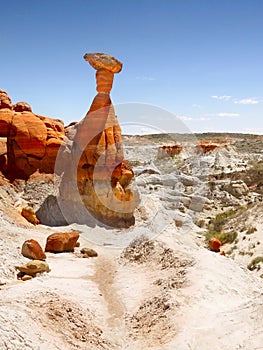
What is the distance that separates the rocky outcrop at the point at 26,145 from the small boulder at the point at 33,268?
760 centimetres

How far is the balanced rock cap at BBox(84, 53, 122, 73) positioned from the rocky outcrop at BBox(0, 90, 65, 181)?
386 centimetres

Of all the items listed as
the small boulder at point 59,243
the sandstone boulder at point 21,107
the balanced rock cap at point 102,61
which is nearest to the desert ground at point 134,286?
the small boulder at point 59,243

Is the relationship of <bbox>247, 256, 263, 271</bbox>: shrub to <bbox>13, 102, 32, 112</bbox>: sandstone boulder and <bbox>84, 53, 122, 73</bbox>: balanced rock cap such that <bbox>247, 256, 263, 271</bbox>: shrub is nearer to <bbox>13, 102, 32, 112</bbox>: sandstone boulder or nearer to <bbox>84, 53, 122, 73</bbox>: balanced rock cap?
<bbox>84, 53, 122, 73</bbox>: balanced rock cap

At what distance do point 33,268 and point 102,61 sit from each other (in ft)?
34.4

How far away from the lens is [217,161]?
36.2m

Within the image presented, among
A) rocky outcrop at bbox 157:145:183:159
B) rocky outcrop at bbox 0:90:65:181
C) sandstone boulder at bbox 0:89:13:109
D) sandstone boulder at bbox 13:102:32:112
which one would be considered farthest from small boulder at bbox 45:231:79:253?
rocky outcrop at bbox 157:145:183:159

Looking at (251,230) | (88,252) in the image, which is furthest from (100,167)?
(251,230)

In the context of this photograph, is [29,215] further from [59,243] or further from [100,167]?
[100,167]

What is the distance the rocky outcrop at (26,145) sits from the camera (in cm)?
1717

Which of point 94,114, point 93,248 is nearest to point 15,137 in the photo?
point 94,114

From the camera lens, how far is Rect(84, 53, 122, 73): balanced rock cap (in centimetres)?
1675

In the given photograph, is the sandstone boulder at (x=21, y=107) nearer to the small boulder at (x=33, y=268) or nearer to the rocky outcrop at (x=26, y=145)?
the rocky outcrop at (x=26, y=145)

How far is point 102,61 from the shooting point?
16781 mm

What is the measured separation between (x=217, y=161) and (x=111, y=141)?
20994 millimetres
